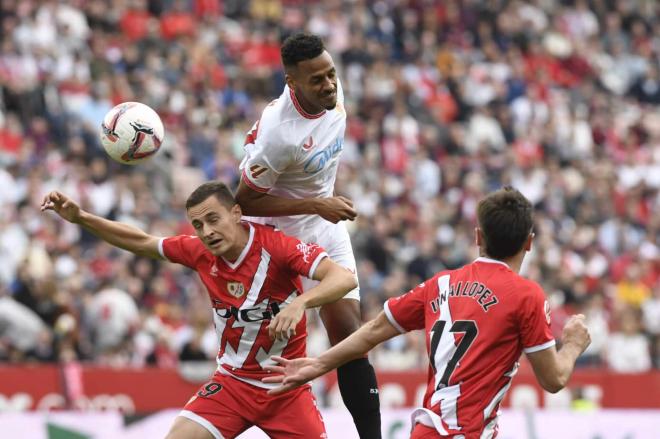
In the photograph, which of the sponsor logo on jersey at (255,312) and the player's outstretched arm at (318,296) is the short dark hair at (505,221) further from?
the sponsor logo on jersey at (255,312)

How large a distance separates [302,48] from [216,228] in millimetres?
1120

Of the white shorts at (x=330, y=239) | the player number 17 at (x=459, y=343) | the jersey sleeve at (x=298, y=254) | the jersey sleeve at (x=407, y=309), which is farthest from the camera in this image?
the white shorts at (x=330, y=239)

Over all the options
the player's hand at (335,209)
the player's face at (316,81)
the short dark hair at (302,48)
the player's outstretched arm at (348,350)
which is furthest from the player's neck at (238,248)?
the player's outstretched arm at (348,350)

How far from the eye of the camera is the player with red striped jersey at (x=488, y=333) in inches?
230

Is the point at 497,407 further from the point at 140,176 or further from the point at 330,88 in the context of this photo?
the point at 140,176

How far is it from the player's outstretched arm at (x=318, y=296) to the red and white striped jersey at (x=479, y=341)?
2.88 feet

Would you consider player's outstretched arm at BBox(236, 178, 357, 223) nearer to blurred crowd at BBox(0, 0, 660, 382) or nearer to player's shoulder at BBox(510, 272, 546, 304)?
player's shoulder at BBox(510, 272, 546, 304)

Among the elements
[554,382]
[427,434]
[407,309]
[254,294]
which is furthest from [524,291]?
[254,294]

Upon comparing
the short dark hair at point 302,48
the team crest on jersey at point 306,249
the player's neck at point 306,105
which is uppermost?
the short dark hair at point 302,48

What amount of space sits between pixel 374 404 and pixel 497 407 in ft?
5.25

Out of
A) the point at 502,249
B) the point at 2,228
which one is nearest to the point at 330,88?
the point at 502,249

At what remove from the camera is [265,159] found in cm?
730

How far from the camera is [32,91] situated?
1683cm

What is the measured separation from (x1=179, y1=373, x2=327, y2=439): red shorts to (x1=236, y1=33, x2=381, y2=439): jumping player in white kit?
347mm
